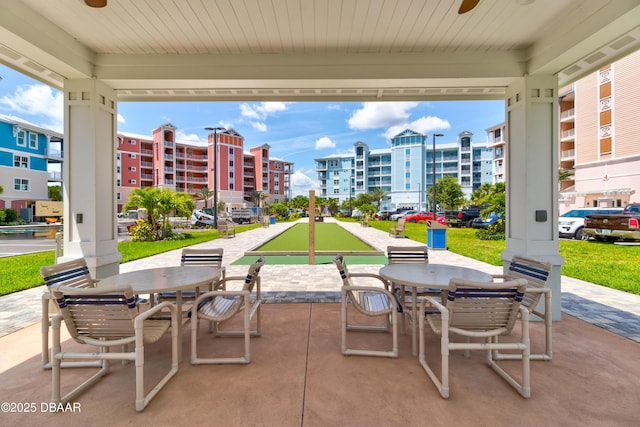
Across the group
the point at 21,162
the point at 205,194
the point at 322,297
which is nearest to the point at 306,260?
the point at 322,297

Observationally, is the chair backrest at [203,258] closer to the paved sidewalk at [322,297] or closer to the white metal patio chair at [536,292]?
the paved sidewalk at [322,297]

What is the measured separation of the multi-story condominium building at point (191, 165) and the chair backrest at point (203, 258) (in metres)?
45.3

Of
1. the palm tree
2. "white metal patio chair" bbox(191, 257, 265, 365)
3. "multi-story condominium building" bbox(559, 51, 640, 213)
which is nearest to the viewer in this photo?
"white metal patio chair" bbox(191, 257, 265, 365)

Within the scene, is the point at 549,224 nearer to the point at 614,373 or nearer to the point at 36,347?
the point at 614,373

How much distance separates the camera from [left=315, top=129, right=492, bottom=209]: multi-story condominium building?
66125 millimetres

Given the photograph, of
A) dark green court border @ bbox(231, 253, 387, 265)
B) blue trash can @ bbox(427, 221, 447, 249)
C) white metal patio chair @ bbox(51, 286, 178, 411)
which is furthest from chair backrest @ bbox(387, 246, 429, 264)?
blue trash can @ bbox(427, 221, 447, 249)

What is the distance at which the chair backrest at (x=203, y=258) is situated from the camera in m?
4.59

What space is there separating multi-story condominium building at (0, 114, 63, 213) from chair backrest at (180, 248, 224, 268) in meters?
37.9

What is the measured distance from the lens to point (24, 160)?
32.5 m

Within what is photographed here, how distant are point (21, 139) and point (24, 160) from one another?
218 cm

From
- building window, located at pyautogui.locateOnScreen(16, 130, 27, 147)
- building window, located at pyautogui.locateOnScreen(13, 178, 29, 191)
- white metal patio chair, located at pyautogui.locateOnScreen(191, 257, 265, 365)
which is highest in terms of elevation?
building window, located at pyautogui.locateOnScreen(16, 130, 27, 147)

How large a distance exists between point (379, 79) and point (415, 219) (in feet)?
91.0

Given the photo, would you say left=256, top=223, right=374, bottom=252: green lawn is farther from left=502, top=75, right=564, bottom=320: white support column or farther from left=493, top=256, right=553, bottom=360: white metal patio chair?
left=493, top=256, right=553, bottom=360: white metal patio chair

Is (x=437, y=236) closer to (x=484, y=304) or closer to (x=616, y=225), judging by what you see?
(x=616, y=225)
